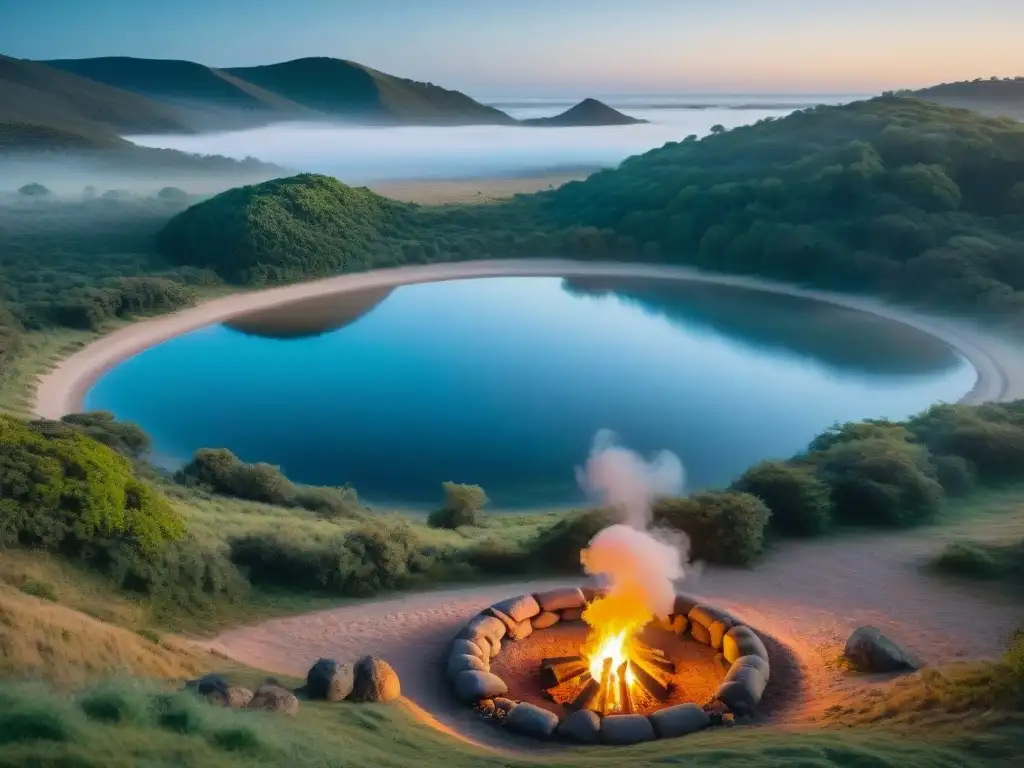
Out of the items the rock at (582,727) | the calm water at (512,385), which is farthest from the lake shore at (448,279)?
the rock at (582,727)

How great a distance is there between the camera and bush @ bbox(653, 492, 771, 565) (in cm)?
1655

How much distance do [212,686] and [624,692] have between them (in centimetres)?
470

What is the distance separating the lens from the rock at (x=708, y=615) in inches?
519

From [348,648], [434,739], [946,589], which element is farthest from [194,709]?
[946,589]

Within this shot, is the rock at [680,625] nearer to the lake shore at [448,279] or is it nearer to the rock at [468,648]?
the rock at [468,648]

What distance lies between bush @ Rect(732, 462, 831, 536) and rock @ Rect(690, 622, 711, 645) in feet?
16.6

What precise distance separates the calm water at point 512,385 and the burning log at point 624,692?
969 cm

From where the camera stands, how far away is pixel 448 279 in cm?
4881

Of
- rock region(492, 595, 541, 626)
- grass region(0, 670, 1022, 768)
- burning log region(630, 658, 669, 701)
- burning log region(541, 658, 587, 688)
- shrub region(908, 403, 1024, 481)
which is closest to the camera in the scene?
grass region(0, 670, 1022, 768)

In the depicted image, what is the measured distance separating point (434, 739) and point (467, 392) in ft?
64.1

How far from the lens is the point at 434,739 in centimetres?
986

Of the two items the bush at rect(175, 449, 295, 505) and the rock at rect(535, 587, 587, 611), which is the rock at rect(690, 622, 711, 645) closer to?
the rock at rect(535, 587, 587, 611)

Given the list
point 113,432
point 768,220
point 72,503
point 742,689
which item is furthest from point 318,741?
point 768,220

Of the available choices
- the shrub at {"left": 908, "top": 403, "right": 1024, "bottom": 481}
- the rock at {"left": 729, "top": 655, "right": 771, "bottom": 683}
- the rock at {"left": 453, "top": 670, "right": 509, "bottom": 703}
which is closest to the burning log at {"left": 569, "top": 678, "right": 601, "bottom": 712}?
the rock at {"left": 453, "top": 670, "right": 509, "bottom": 703}
